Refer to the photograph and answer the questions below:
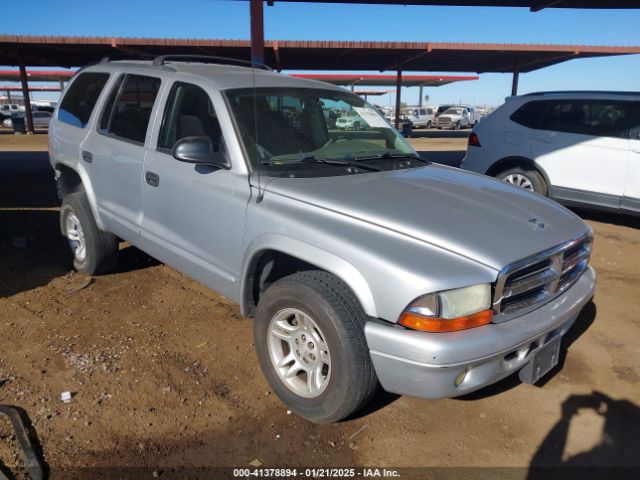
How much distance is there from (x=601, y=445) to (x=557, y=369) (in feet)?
2.52

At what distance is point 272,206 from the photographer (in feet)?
9.05

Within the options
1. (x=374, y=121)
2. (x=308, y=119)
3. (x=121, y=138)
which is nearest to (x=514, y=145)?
(x=374, y=121)

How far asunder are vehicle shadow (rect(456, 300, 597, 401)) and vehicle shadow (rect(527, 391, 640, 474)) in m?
0.30

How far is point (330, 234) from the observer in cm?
246

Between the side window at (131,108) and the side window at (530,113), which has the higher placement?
the side window at (131,108)

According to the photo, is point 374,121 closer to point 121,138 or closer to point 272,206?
point 272,206

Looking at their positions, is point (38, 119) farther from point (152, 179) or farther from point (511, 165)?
point (152, 179)

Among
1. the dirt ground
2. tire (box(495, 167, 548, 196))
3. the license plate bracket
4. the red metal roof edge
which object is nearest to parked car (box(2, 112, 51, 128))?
the red metal roof edge

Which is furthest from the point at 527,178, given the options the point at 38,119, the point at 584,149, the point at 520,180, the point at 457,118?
the point at 38,119

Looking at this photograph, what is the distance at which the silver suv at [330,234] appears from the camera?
2.24m

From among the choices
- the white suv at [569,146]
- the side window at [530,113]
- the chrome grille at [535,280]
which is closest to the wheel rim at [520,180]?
the white suv at [569,146]

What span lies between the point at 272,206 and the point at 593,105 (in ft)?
19.8

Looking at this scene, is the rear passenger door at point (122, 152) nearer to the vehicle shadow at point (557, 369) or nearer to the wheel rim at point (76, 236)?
the wheel rim at point (76, 236)

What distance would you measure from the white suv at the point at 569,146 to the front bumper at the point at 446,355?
5.08 metres
